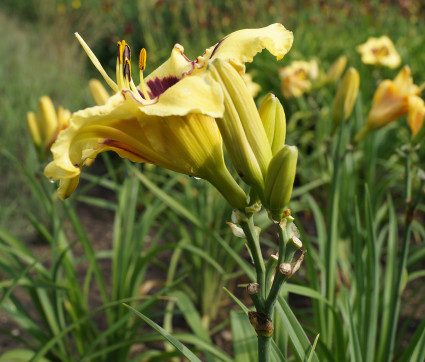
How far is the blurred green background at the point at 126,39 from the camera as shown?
3.52 metres

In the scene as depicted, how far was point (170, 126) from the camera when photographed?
2.21ft

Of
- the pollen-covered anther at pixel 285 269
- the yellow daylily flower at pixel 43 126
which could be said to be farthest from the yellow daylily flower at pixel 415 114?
the yellow daylily flower at pixel 43 126

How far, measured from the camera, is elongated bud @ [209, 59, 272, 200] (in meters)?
0.66

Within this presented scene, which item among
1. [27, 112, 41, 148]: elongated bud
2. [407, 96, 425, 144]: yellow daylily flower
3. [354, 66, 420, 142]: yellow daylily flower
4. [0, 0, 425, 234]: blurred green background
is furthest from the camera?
[0, 0, 425, 234]: blurred green background

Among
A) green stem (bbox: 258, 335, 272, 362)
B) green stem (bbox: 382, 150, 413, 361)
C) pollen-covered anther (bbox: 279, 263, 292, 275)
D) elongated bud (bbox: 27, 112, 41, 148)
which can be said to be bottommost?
green stem (bbox: 382, 150, 413, 361)

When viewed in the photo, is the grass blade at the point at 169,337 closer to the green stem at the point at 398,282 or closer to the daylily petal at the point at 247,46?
the daylily petal at the point at 247,46

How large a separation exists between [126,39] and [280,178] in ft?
18.4

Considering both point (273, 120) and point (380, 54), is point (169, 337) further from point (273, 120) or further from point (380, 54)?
point (380, 54)

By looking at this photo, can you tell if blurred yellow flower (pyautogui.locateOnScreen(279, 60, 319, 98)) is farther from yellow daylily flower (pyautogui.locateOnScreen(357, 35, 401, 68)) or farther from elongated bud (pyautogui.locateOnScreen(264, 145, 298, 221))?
elongated bud (pyautogui.locateOnScreen(264, 145, 298, 221))

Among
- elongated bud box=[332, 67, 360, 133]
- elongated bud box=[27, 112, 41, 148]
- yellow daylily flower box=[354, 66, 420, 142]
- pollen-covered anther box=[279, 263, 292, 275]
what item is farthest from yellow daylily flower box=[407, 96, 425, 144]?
elongated bud box=[27, 112, 41, 148]

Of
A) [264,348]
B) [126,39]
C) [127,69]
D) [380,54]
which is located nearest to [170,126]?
[127,69]

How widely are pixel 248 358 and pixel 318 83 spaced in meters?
2.07

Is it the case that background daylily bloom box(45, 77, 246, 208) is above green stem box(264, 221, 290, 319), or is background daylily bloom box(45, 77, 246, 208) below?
above

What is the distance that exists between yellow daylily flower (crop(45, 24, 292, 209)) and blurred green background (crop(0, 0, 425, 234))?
7.59 ft
